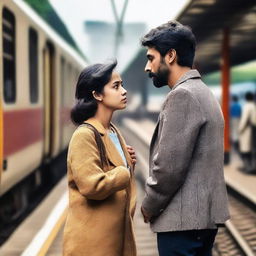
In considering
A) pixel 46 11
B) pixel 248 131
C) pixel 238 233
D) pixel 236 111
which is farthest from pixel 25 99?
pixel 46 11

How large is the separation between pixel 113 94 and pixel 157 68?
235 millimetres

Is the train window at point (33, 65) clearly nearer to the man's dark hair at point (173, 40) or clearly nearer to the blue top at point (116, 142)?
the blue top at point (116, 142)

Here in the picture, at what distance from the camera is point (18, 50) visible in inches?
277

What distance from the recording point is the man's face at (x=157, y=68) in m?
2.53

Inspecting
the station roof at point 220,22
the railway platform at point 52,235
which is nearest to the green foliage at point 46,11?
the station roof at point 220,22

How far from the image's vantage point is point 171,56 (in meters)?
2.51

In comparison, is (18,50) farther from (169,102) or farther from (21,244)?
(169,102)

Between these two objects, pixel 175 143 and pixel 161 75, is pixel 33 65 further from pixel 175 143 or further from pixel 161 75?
pixel 175 143

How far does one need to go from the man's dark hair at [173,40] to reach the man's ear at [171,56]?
0.01m

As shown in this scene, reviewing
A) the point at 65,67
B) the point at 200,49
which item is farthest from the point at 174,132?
the point at 200,49

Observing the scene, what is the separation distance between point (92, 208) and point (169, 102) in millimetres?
576

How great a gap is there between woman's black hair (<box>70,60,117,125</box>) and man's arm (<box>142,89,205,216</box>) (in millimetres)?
331

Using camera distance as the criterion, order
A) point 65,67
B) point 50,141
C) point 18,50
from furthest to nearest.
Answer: point 65,67 < point 50,141 < point 18,50

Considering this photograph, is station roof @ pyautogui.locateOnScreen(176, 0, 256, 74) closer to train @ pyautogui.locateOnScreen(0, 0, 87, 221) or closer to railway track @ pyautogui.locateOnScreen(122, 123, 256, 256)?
train @ pyautogui.locateOnScreen(0, 0, 87, 221)
